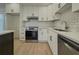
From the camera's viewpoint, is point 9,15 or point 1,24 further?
point 9,15

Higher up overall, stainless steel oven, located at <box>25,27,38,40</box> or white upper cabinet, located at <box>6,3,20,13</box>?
white upper cabinet, located at <box>6,3,20,13</box>

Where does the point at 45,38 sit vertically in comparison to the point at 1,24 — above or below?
below

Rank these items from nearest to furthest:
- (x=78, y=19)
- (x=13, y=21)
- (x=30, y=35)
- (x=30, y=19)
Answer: (x=78, y=19) < (x=30, y=35) < (x=30, y=19) < (x=13, y=21)

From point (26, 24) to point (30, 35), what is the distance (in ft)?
2.66

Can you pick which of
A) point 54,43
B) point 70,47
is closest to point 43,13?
point 54,43

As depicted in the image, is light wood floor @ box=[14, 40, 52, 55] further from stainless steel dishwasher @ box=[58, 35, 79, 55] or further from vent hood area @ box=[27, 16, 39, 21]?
vent hood area @ box=[27, 16, 39, 21]

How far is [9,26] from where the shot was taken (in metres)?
8.48

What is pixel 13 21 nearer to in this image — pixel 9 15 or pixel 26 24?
pixel 9 15

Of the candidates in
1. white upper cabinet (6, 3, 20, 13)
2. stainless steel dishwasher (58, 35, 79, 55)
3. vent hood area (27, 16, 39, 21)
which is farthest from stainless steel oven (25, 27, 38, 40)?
stainless steel dishwasher (58, 35, 79, 55)

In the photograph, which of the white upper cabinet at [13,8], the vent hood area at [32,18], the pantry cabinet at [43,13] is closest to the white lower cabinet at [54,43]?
the pantry cabinet at [43,13]

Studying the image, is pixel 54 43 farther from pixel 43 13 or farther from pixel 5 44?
pixel 43 13

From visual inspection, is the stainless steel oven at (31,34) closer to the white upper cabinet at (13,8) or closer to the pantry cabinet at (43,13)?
the pantry cabinet at (43,13)
